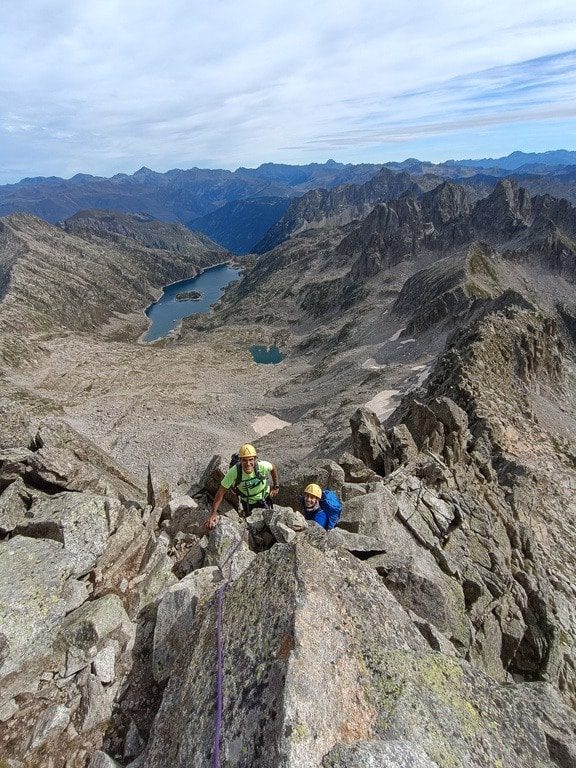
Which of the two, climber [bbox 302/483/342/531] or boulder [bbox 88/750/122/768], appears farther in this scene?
climber [bbox 302/483/342/531]

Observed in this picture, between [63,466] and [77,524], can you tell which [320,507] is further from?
[63,466]

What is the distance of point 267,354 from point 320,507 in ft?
381

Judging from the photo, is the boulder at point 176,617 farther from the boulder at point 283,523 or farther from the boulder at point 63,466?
the boulder at point 63,466

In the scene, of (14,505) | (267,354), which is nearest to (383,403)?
(14,505)

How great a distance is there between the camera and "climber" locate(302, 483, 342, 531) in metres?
14.0

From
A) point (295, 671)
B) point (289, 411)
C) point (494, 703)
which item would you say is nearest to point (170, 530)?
point (295, 671)

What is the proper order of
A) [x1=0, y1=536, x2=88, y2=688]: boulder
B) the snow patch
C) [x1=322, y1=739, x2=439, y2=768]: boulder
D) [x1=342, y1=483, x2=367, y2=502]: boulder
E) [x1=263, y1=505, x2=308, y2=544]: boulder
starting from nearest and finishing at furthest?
[x1=322, y1=739, x2=439, y2=768]: boulder
[x1=0, y1=536, x2=88, y2=688]: boulder
[x1=263, y1=505, x2=308, y2=544]: boulder
[x1=342, y1=483, x2=367, y2=502]: boulder
the snow patch

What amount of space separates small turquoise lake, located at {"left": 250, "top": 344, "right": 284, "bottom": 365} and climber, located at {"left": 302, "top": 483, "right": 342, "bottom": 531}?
346 feet

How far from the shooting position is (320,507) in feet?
47.0

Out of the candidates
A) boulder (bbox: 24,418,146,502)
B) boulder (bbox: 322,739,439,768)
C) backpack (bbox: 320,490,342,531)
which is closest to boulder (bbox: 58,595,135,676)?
boulder (bbox: 24,418,146,502)

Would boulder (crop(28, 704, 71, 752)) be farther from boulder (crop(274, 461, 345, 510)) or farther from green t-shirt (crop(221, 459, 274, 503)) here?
boulder (crop(274, 461, 345, 510))

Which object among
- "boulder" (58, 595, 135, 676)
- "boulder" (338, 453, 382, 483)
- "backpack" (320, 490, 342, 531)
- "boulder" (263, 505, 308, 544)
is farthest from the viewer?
"boulder" (338, 453, 382, 483)

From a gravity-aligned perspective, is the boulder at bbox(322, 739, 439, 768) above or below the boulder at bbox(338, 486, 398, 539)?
above

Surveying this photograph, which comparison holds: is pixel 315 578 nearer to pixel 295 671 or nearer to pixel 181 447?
pixel 295 671
